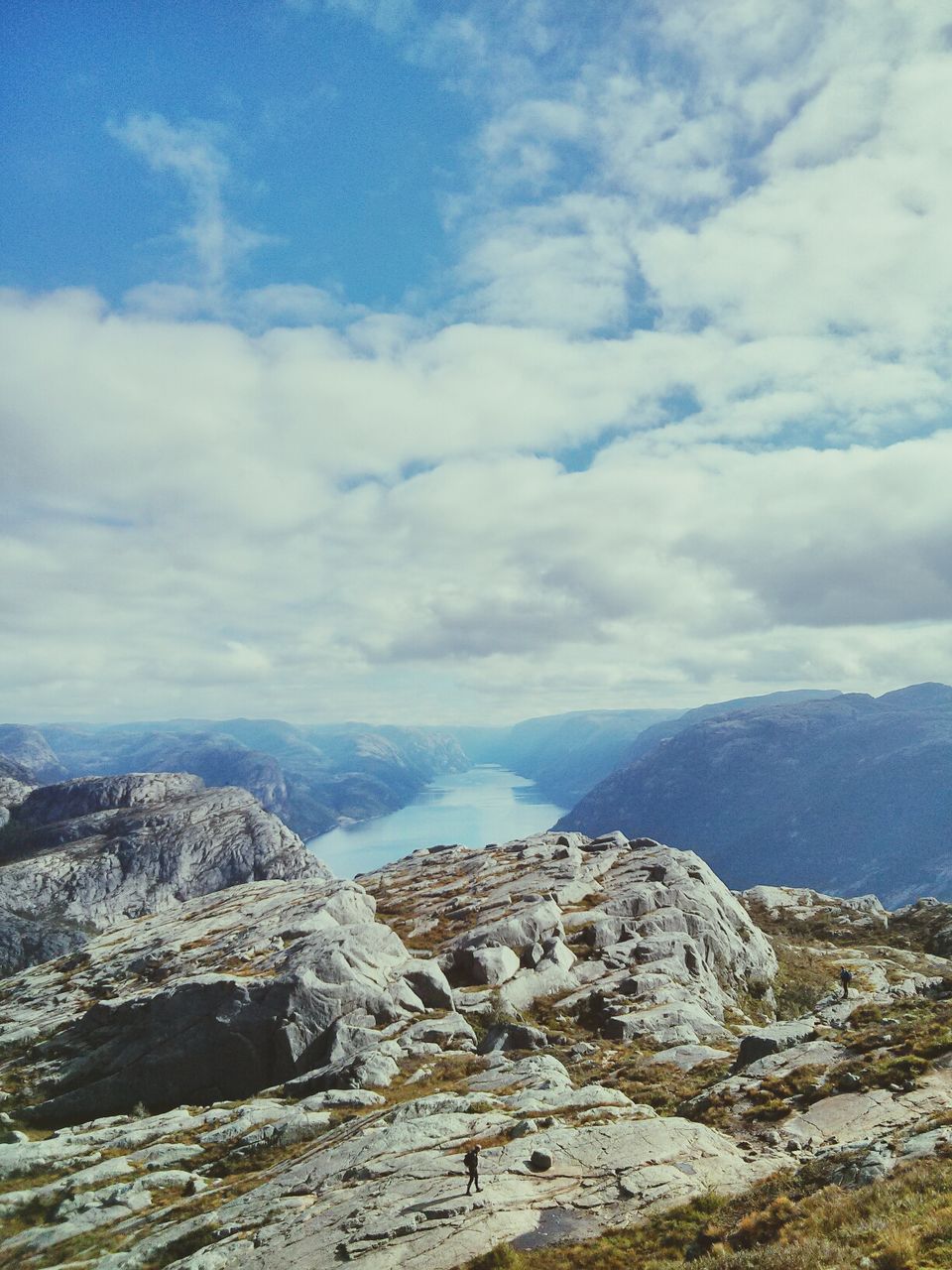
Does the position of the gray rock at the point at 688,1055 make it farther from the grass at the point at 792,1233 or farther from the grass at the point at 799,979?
the grass at the point at 799,979

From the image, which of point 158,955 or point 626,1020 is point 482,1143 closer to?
point 626,1020

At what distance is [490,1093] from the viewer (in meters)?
33.0

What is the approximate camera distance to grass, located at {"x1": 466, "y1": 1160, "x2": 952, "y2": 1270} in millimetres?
14781

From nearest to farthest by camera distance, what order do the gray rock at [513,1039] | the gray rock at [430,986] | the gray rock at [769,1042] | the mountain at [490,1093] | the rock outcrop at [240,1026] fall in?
the mountain at [490,1093]
the gray rock at [769,1042]
the rock outcrop at [240,1026]
the gray rock at [513,1039]
the gray rock at [430,986]

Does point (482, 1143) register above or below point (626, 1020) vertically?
above

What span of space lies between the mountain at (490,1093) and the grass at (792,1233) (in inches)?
3.9

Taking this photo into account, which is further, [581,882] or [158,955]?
[581,882]

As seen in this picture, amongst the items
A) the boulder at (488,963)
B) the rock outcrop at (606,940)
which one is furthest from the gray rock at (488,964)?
the rock outcrop at (606,940)

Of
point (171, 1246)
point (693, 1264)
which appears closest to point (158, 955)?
point (171, 1246)

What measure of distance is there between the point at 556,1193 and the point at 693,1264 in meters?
6.90

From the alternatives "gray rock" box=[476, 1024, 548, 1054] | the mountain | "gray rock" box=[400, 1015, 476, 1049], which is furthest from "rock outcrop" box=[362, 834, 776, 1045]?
"gray rock" box=[476, 1024, 548, 1054]

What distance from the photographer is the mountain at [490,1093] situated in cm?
2019

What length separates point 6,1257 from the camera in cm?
2533

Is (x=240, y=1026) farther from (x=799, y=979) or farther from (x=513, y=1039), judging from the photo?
(x=799, y=979)
